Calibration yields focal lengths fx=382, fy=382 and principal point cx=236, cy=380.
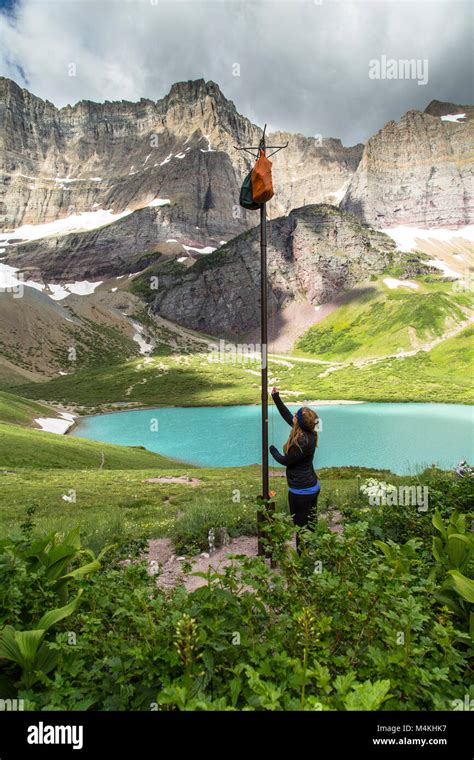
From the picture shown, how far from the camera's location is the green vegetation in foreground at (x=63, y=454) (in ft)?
90.2

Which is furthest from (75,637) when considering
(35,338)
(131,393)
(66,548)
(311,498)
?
(35,338)

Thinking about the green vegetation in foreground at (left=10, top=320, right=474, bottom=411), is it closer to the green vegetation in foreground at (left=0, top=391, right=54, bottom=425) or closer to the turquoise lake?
the turquoise lake

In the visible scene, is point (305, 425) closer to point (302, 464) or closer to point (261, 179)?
point (302, 464)

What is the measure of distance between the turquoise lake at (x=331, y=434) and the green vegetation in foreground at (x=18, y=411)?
6.66 meters

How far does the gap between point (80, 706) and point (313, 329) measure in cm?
18974

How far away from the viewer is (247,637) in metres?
3.41

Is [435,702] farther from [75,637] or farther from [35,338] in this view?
[35,338]

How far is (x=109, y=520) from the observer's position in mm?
11891

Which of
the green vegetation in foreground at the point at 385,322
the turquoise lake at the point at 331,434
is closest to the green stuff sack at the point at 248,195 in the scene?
the turquoise lake at the point at 331,434

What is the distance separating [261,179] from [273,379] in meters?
119

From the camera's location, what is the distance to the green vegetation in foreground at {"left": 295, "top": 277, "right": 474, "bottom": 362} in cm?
14200

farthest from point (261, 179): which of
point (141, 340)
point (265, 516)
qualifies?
point (141, 340)

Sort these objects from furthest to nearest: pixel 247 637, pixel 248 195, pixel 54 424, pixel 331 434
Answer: pixel 54 424
pixel 331 434
pixel 248 195
pixel 247 637

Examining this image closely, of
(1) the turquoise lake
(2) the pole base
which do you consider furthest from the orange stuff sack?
(1) the turquoise lake
